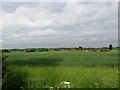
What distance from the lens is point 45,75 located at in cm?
569

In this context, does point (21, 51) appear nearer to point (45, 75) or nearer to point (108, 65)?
point (45, 75)

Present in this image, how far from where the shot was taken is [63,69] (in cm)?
580

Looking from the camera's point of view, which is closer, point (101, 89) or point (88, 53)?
point (101, 89)

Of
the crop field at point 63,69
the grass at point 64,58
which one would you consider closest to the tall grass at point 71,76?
the crop field at point 63,69

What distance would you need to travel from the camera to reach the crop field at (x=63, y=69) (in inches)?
212

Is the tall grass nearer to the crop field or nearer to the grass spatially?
the crop field

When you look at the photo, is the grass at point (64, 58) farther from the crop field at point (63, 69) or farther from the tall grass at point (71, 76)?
the tall grass at point (71, 76)

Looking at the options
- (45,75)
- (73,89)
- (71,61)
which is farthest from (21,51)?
(73,89)

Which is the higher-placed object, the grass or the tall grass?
the grass

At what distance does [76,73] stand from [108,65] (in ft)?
3.81

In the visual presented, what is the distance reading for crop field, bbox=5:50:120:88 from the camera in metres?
5.39

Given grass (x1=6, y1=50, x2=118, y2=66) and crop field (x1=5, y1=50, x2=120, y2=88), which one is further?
grass (x1=6, y1=50, x2=118, y2=66)

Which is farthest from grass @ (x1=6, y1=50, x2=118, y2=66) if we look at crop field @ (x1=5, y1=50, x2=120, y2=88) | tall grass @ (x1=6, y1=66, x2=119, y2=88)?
tall grass @ (x1=6, y1=66, x2=119, y2=88)

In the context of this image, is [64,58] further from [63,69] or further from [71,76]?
[71,76]
